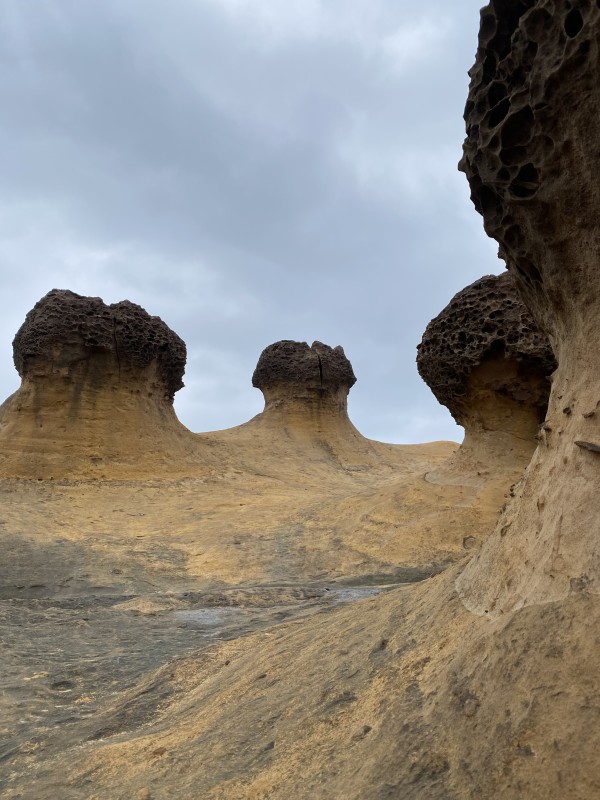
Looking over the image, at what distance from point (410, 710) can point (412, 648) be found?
1.24ft

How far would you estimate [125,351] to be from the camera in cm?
1036

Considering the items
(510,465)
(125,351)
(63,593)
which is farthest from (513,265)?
(125,351)

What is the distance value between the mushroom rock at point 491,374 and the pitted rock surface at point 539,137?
4568 mm

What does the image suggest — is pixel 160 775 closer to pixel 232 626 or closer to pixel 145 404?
pixel 232 626

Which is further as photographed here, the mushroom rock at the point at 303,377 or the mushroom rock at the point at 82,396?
the mushroom rock at the point at 303,377

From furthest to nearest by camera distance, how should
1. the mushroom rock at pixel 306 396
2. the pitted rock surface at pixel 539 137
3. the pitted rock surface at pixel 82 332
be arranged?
the mushroom rock at pixel 306 396
the pitted rock surface at pixel 82 332
the pitted rock surface at pixel 539 137

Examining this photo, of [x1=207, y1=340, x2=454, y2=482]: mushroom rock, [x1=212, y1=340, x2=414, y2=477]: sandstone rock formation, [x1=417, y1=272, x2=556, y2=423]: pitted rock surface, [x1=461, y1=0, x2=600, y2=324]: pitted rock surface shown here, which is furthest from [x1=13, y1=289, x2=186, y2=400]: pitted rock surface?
[x1=461, y1=0, x2=600, y2=324]: pitted rock surface

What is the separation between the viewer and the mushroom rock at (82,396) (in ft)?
31.0

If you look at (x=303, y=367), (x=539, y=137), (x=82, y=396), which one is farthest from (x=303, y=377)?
(x=539, y=137)

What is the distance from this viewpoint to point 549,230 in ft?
7.51

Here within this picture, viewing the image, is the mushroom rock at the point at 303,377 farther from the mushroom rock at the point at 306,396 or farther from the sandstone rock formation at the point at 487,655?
the sandstone rock formation at the point at 487,655

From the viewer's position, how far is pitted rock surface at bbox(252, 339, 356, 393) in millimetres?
15297

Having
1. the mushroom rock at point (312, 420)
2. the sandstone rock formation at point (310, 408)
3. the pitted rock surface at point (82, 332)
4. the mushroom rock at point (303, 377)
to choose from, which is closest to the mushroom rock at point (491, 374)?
the pitted rock surface at point (82, 332)

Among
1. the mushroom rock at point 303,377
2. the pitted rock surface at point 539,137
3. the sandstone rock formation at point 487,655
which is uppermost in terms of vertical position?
the mushroom rock at point 303,377
